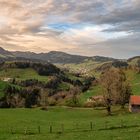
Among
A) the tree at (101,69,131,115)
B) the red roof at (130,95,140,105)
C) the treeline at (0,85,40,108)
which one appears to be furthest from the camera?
the treeline at (0,85,40,108)

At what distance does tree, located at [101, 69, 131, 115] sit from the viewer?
112 metres

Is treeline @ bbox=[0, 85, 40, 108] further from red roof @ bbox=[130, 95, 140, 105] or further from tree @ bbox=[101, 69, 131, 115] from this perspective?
red roof @ bbox=[130, 95, 140, 105]

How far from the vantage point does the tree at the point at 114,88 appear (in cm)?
11193

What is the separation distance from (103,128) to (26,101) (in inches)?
4760

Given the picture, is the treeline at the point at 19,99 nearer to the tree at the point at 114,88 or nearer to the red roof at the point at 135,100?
the tree at the point at 114,88

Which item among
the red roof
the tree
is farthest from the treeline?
the red roof

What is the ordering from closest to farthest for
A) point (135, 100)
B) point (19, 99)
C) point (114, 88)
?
point (114, 88) < point (135, 100) < point (19, 99)

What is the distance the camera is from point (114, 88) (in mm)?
115875

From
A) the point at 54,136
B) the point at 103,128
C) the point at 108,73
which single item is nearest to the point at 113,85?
the point at 108,73

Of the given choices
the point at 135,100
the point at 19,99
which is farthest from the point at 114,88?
the point at 19,99

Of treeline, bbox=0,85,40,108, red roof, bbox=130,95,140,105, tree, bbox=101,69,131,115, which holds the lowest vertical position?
treeline, bbox=0,85,40,108

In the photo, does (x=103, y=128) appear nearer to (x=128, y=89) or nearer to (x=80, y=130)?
(x=80, y=130)

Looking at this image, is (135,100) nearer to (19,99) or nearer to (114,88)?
(114,88)

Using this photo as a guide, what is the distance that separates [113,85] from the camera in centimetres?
11506
